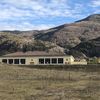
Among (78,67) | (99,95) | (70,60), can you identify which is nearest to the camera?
(99,95)

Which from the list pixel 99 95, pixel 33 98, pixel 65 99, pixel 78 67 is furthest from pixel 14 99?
pixel 78 67

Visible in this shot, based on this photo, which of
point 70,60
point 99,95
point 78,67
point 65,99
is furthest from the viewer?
point 70,60

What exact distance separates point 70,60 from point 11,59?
69.0 feet

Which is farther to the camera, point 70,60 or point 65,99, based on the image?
point 70,60

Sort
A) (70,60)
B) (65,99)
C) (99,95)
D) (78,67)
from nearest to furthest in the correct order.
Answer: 1. (65,99)
2. (99,95)
3. (78,67)
4. (70,60)

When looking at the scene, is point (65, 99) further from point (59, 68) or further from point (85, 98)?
point (59, 68)

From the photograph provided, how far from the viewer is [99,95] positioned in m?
29.0

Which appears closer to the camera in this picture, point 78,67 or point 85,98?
point 85,98

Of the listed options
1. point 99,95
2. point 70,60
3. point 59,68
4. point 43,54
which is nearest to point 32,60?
point 43,54

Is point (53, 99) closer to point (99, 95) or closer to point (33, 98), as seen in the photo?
point (33, 98)

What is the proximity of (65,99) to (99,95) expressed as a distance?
369cm

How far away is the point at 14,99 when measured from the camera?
27.0m

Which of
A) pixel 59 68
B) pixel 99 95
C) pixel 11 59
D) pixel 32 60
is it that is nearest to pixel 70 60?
pixel 32 60

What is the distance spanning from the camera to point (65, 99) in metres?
26.7
